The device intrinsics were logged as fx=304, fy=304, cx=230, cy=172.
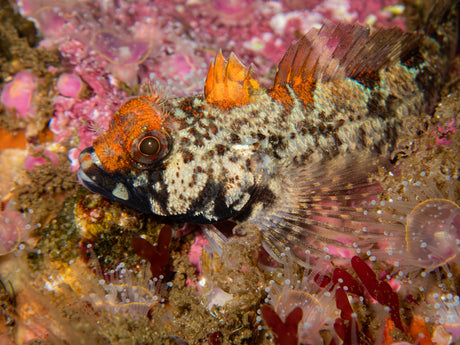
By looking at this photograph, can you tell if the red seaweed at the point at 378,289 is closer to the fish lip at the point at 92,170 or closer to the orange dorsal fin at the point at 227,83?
the orange dorsal fin at the point at 227,83

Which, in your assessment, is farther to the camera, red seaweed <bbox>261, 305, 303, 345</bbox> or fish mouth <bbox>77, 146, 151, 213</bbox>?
fish mouth <bbox>77, 146, 151, 213</bbox>

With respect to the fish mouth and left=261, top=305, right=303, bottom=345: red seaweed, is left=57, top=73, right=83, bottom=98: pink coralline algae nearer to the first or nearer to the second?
the fish mouth

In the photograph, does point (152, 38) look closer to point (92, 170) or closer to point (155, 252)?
point (92, 170)

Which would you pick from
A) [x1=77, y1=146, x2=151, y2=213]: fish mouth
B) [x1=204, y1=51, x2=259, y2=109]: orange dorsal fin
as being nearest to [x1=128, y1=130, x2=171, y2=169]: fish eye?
[x1=77, y1=146, x2=151, y2=213]: fish mouth

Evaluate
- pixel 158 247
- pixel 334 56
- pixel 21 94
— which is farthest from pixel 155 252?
pixel 21 94

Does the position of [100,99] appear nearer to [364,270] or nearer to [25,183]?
[25,183]

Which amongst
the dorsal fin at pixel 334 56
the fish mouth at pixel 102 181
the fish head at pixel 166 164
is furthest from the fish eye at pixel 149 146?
the dorsal fin at pixel 334 56
